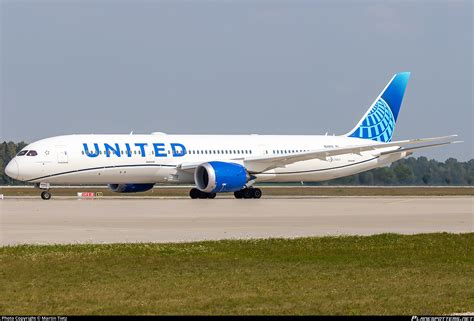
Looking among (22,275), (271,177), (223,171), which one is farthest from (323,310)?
(271,177)

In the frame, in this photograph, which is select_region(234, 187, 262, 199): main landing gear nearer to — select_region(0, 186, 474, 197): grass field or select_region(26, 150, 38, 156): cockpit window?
select_region(0, 186, 474, 197): grass field

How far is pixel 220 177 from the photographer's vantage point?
5206 cm

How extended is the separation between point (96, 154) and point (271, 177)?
11669mm

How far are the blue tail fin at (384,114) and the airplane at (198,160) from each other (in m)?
0.67

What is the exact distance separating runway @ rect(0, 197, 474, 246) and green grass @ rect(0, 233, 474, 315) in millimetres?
3410

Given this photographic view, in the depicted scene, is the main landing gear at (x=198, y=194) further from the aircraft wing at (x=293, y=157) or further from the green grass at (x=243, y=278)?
the green grass at (x=243, y=278)

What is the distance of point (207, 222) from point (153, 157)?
2218 centimetres

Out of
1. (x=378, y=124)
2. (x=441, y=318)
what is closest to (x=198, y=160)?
(x=378, y=124)

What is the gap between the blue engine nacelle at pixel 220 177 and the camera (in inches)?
2047

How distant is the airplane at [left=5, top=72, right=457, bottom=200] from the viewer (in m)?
51.8

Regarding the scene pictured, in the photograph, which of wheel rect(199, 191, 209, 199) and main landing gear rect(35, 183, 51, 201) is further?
wheel rect(199, 191, 209, 199)

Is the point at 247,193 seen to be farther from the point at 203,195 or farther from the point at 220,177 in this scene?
the point at 220,177

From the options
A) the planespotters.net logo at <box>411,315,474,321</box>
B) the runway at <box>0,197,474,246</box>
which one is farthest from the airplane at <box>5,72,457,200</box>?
the planespotters.net logo at <box>411,315,474,321</box>

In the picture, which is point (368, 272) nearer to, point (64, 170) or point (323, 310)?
point (323, 310)
